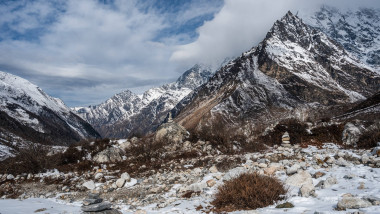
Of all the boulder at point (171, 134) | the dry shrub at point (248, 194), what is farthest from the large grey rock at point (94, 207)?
the boulder at point (171, 134)

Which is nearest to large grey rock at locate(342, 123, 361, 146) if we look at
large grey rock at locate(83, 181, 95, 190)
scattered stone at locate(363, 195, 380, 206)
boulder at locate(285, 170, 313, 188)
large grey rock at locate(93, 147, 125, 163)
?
boulder at locate(285, 170, 313, 188)

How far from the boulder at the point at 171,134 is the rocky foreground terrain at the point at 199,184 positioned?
3.86 m

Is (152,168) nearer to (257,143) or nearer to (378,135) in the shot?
(257,143)

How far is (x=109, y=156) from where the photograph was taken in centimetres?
2248

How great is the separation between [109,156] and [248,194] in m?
17.6

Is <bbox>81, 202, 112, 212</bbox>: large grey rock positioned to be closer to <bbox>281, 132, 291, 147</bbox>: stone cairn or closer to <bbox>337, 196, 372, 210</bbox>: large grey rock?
<bbox>337, 196, 372, 210</bbox>: large grey rock

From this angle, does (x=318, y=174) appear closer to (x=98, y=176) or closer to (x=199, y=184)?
(x=199, y=184)

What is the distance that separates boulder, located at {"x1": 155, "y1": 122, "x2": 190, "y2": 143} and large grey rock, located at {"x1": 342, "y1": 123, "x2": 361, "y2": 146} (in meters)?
15.8

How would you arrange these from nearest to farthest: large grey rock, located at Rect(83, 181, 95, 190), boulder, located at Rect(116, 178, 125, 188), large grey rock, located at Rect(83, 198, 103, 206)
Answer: large grey rock, located at Rect(83, 198, 103, 206), boulder, located at Rect(116, 178, 125, 188), large grey rock, located at Rect(83, 181, 95, 190)

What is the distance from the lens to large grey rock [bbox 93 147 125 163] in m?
22.0

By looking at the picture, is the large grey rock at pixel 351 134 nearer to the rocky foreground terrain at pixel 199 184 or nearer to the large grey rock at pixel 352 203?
the rocky foreground terrain at pixel 199 184

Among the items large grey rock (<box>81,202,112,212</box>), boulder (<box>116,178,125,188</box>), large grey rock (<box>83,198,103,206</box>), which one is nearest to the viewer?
large grey rock (<box>81,202,112,212</box>)

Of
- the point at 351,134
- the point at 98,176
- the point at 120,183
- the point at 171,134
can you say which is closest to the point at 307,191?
the point at 120,183

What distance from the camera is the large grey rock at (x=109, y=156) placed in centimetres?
2202
